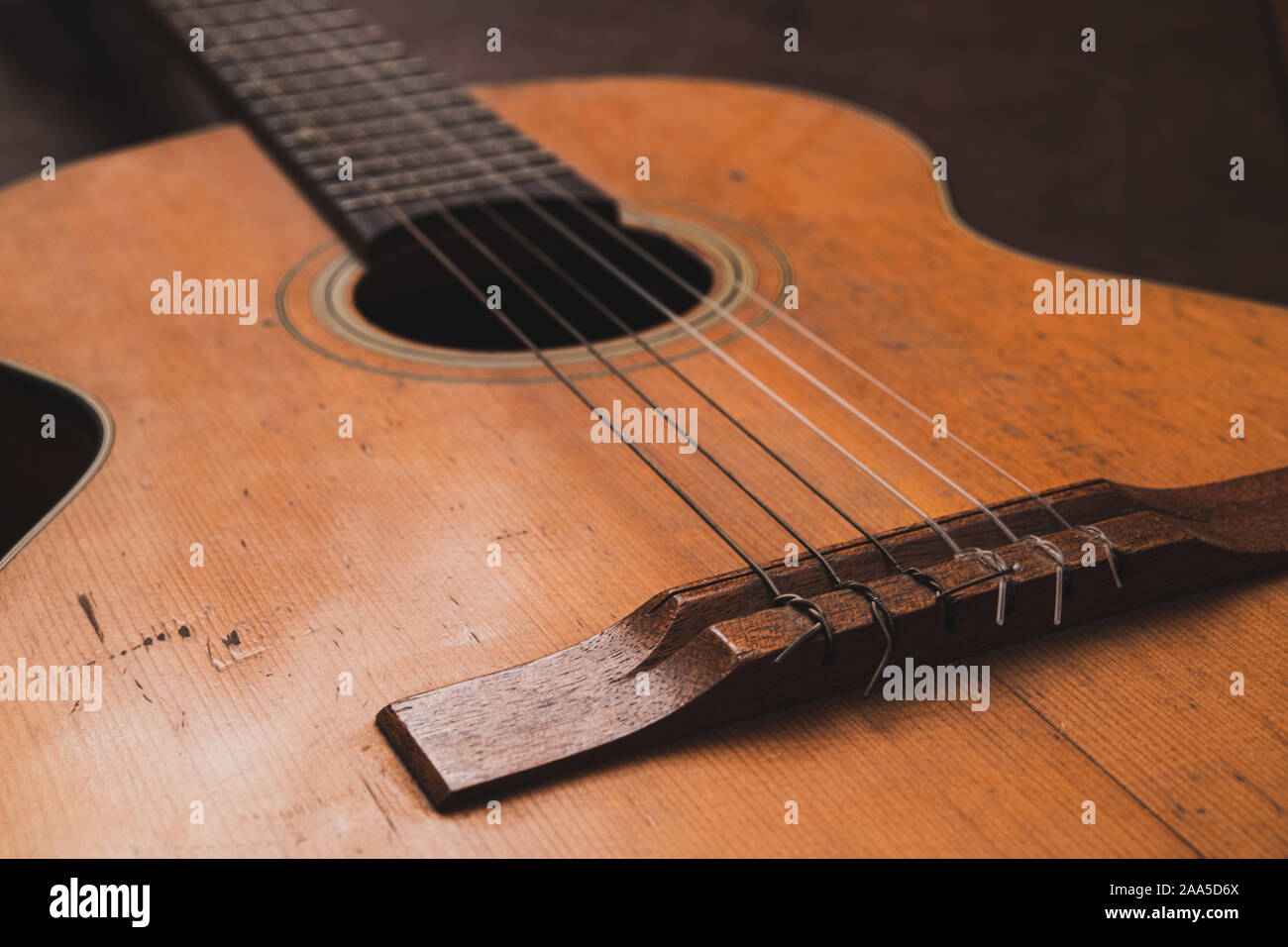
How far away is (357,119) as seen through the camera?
131 cm

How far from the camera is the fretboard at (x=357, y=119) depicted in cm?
114

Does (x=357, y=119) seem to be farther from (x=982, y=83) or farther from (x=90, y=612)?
(x=982, y=83)

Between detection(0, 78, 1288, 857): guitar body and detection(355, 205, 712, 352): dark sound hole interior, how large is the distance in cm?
4

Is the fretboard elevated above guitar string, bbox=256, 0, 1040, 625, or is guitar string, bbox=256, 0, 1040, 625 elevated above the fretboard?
the fretboard

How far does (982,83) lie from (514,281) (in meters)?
1.09

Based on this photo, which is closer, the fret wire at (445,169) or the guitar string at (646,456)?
the guitar string at (646,456)

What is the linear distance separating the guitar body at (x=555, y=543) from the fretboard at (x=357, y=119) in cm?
6

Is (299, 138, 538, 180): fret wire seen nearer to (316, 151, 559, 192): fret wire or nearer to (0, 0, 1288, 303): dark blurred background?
(316, 151, 559, 192): fret wire

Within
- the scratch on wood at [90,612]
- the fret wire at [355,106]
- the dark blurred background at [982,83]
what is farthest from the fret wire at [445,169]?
the dark blurred background at [982,83]

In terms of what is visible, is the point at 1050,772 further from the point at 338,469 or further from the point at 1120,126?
the point at 1120,126

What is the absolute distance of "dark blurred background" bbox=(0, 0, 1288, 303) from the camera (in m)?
1.66

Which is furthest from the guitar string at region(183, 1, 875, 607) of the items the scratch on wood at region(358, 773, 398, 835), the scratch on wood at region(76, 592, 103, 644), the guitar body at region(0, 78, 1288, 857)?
the scratch on wood at region(76, 592, 103, 644)

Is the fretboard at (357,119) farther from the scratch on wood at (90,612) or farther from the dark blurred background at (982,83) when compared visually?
the scratch on wood at (90,612)
